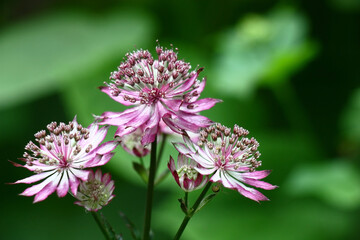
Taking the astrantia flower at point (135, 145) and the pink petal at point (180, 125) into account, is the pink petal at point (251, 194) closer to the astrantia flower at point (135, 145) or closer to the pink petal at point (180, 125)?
the pink petal at point (180, 125)

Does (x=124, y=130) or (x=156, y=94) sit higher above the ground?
(x=156, y=94)

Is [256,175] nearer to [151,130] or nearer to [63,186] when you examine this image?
[151,130]

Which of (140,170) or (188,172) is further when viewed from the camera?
(140,170)

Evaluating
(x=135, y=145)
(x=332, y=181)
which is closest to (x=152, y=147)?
(x=135, y=145)

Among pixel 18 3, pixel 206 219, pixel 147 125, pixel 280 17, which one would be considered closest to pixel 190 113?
pixel 147 125

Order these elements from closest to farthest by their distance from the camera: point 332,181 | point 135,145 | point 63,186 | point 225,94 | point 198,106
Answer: point 63,186, point 198,106, point 135,145, point 332,181, point 225,94

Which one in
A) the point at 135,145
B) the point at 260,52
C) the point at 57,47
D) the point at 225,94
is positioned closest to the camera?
the point at 135,145

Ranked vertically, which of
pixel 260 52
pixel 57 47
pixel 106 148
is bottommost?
pixel 106 148

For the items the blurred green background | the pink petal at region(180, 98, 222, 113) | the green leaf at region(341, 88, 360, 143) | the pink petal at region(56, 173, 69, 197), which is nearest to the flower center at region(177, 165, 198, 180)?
the pink petal at region(180, 98, 222, 113)
